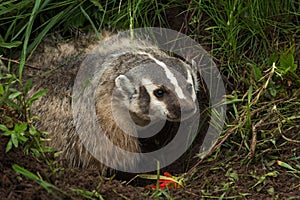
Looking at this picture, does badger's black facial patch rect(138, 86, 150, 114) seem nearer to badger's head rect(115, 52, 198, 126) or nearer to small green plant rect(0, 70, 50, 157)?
badger's head rect(115, 52, 198, 126)

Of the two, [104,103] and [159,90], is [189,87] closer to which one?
[159,90]

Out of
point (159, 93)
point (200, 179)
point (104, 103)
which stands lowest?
point (200, 179)

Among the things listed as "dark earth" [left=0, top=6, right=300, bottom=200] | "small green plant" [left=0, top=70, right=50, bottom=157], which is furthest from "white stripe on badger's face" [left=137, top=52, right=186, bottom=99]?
"small green plant" [left=0, top=70, right=50, bottom=157]

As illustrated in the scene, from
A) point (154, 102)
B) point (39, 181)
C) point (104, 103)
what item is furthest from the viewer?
point (104, 103)

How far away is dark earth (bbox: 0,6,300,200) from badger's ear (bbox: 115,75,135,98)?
0.55 meters

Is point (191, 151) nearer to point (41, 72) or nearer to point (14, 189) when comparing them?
point (41, 72)

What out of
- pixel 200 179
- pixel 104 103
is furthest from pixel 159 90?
pixel 200 179

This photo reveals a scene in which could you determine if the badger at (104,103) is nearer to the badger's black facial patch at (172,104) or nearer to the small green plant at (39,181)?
the badger's black facial patch at (172,104)

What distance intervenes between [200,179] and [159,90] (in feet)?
1.78

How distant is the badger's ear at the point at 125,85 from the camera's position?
3.66m

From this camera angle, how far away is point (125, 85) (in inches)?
145

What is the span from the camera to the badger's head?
350cm

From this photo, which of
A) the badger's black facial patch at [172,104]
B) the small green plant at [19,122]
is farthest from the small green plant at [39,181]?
the badger's black facial patch at [172,104]

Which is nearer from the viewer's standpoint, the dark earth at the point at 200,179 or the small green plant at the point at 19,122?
the dark earth at the point at 200,179
